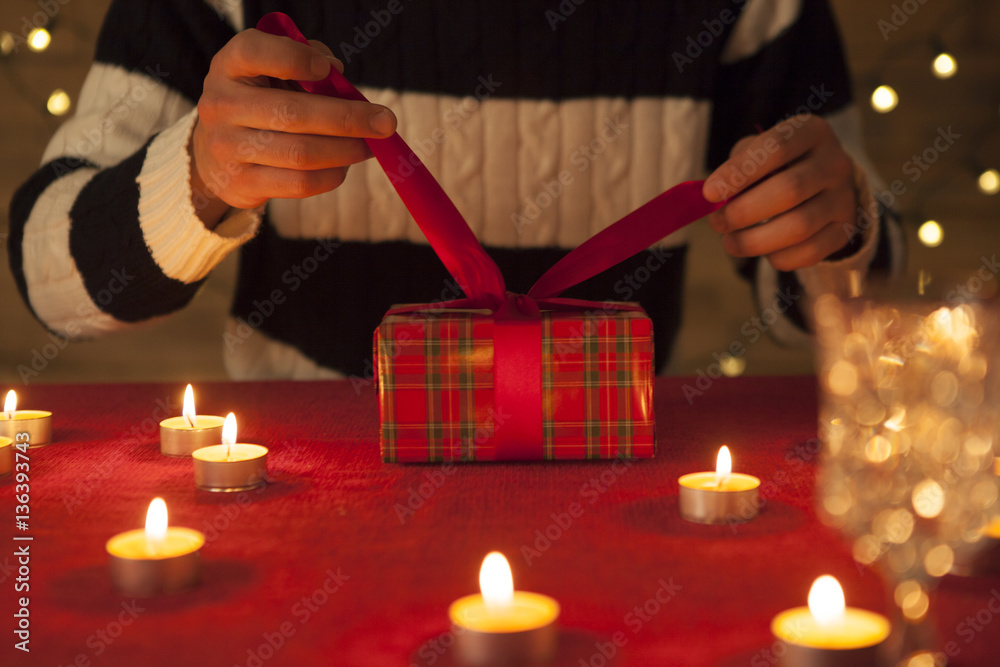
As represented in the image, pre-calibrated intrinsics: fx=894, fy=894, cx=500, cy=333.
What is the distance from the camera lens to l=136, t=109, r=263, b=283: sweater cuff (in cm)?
106

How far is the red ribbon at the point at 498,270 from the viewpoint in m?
0.85

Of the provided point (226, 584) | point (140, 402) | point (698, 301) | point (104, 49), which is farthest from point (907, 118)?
point (226, 584)

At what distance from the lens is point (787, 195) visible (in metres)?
1.00

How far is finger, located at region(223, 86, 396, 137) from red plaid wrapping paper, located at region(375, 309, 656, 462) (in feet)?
0.61

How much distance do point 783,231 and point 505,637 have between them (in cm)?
74

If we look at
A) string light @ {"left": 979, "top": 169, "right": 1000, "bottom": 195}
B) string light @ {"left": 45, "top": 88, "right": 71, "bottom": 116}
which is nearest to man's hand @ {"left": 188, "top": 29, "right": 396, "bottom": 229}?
string light @ {"left": 45, "top": 88, "right": 71, "bottom": 116}

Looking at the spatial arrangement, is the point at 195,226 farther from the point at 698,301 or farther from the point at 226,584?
the point at 698,301

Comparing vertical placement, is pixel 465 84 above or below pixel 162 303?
above

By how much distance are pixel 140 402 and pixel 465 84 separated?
2.55ft

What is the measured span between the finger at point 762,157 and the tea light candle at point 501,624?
0.55m

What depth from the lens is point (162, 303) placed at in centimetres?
129
